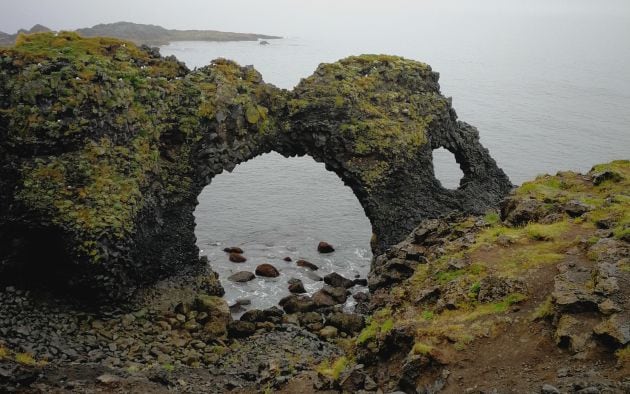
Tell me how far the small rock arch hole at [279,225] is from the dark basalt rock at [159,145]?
24.1 feet

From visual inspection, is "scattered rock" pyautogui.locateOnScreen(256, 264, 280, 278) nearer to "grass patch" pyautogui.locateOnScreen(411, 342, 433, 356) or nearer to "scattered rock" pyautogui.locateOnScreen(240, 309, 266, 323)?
"scattered rock" pyautogui.locateOnScreen(240, 309, 266, 323)

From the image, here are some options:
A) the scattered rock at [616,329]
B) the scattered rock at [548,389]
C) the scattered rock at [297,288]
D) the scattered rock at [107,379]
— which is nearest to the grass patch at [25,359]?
the scattered rock at [107,379]

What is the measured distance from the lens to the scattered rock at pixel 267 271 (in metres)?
47.2

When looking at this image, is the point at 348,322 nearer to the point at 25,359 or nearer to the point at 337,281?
the point at 337,281

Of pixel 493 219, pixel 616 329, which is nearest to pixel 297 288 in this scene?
pixel 493 219

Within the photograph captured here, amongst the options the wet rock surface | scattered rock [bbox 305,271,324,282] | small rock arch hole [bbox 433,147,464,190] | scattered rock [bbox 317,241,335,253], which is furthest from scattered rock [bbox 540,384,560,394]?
small rock arch hole [bbox 433,147,464,190]

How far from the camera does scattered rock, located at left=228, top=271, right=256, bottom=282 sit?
46.0 m

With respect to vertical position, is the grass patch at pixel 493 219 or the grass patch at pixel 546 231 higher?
the grass patch at pixel 546 231

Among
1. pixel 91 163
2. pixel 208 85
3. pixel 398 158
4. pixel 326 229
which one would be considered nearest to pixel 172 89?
pixel 208 85

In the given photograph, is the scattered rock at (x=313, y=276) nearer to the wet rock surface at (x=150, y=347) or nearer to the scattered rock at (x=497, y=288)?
Result: the wet rock surface at (x=150, y=347)

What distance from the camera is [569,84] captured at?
141 meters

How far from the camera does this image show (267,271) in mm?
47219

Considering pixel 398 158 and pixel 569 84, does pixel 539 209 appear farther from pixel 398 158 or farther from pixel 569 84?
pixel 569 84

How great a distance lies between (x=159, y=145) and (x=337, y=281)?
63.0 feet
